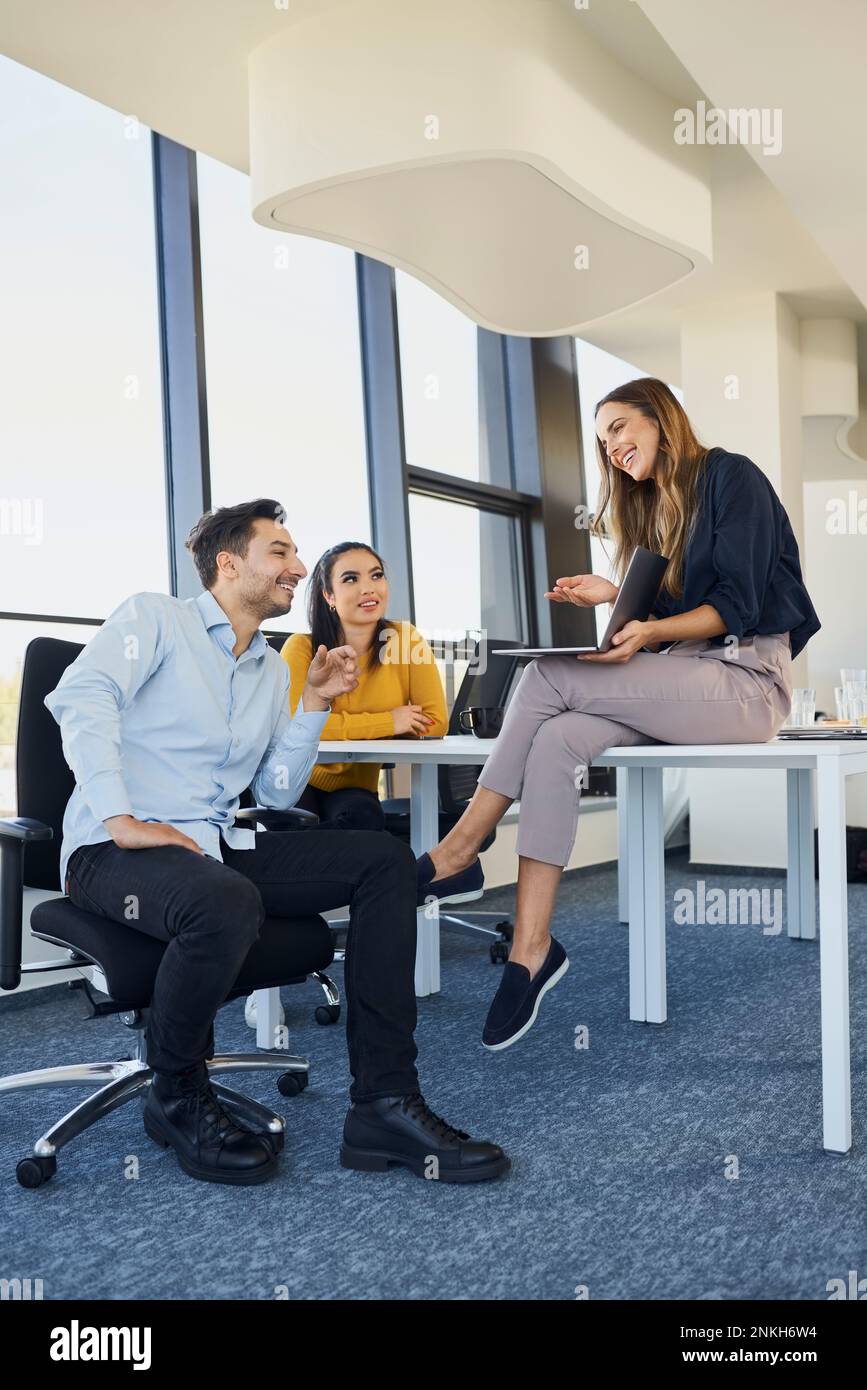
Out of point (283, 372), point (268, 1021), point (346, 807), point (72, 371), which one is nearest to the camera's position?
point (268, 1021)

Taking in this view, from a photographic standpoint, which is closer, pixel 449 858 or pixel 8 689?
pixel 449 858

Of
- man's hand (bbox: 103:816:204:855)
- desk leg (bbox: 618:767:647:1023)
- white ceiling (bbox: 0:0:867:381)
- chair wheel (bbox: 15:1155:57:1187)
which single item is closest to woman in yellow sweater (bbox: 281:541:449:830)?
desk leg (bbox: 618:767:647:1023)

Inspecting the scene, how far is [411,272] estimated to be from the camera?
348 centimetres

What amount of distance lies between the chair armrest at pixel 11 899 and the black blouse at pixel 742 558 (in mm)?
1389

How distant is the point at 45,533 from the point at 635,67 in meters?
2.28

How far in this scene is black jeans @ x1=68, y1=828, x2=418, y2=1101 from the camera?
69.4 inches

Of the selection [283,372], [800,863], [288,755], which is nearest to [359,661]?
[288,755]

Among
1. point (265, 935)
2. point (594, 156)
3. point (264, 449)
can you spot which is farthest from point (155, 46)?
point (265, 935)

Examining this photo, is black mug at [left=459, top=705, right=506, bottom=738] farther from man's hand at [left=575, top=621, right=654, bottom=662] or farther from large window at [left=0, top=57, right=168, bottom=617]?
large window at [left=0, top=57, right=168, bottom=617]

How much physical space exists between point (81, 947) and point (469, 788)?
233 cm

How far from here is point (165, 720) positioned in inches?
80.4

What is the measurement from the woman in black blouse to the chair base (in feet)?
1.52

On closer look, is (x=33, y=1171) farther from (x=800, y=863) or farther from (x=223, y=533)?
(x=800, y=863)

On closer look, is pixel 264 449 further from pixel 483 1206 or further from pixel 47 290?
pixel 483 1206
